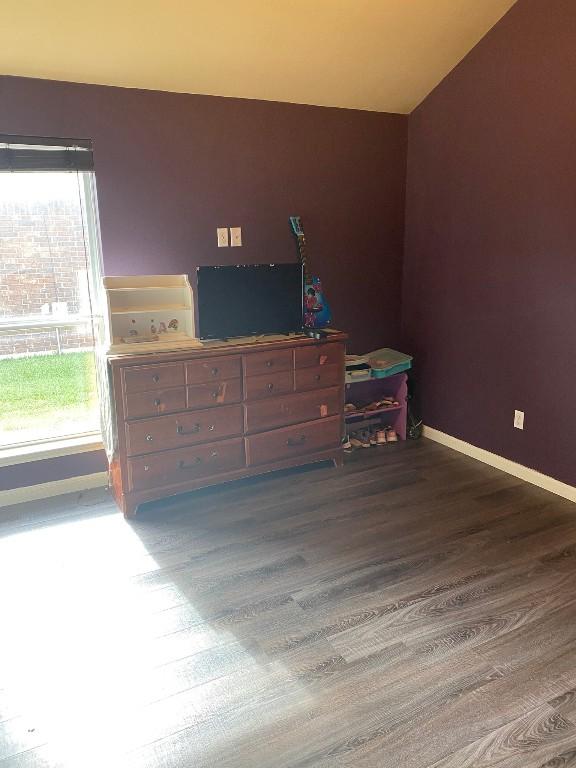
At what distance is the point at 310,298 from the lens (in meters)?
3.46

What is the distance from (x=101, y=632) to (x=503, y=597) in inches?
59.1

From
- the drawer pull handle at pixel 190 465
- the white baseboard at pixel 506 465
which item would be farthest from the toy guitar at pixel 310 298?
the white baseboard at pixel 506 465

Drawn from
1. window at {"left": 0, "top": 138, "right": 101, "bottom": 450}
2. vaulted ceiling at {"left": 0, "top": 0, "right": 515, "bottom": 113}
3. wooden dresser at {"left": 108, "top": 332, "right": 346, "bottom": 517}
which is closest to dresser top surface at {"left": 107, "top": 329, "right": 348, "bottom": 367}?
wooden dresser at {"left": 108, "top": 332, "right": 346, "bottom": 517}

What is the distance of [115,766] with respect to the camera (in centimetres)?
149

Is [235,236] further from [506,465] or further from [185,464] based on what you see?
[506,465]

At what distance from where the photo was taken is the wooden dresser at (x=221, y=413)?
9.28 feet

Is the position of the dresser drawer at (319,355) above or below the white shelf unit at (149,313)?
below

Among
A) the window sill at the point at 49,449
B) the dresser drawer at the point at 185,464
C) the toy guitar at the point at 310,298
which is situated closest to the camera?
the dresser drawer at the point at 185,464

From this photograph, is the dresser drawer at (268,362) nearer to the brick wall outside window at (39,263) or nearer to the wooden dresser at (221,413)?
the wooden dresser at (221,413)

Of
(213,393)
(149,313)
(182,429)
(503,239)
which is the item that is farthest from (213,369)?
(503,239)

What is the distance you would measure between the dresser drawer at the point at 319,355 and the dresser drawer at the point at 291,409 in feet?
0.56

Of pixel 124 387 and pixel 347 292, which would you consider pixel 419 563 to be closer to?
pixel 124 387

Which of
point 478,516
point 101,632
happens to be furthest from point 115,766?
point 478,516

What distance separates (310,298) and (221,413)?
0.93 m
